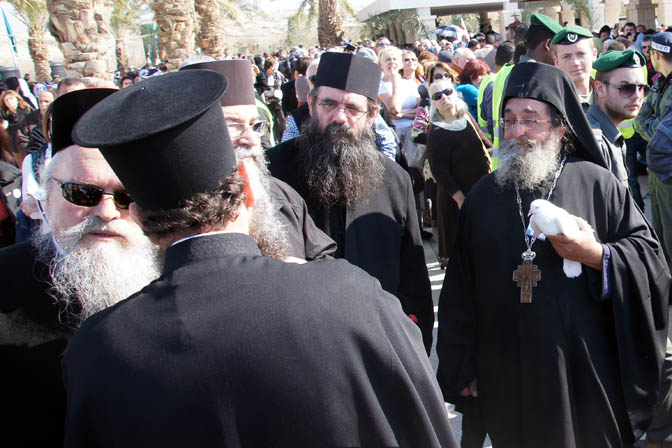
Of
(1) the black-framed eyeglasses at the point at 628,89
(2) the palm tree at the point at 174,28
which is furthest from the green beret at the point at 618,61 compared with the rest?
(2) the palm tree at the point at 174,28

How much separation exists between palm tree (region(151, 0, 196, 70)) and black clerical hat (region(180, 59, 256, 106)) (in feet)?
52.1

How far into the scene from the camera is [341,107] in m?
3.20

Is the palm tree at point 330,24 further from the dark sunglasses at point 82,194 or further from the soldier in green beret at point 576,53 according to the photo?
the dark sunglasses at point 82,194

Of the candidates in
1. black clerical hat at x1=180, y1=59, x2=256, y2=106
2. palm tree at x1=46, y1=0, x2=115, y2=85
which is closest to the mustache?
black clerical hat at x1=180, y1=59, x2=256, y2=106

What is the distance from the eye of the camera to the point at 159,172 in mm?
1332

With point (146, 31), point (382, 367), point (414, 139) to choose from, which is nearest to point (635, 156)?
point (414, 139)

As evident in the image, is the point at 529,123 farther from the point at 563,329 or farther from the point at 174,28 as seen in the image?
the point at 174,28

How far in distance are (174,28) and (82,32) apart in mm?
3965

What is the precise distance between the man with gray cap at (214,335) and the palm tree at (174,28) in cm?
1776

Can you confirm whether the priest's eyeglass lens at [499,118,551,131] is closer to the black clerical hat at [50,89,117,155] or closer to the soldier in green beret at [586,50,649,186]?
the soldier in green beret at [586,50,649,186]

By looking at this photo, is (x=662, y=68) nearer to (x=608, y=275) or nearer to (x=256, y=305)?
(x=608, y=275)

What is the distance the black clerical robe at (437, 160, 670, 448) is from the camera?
8.29ft

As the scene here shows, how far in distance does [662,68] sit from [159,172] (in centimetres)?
517

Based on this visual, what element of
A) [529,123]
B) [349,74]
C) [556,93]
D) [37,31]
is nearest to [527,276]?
[529,123]
